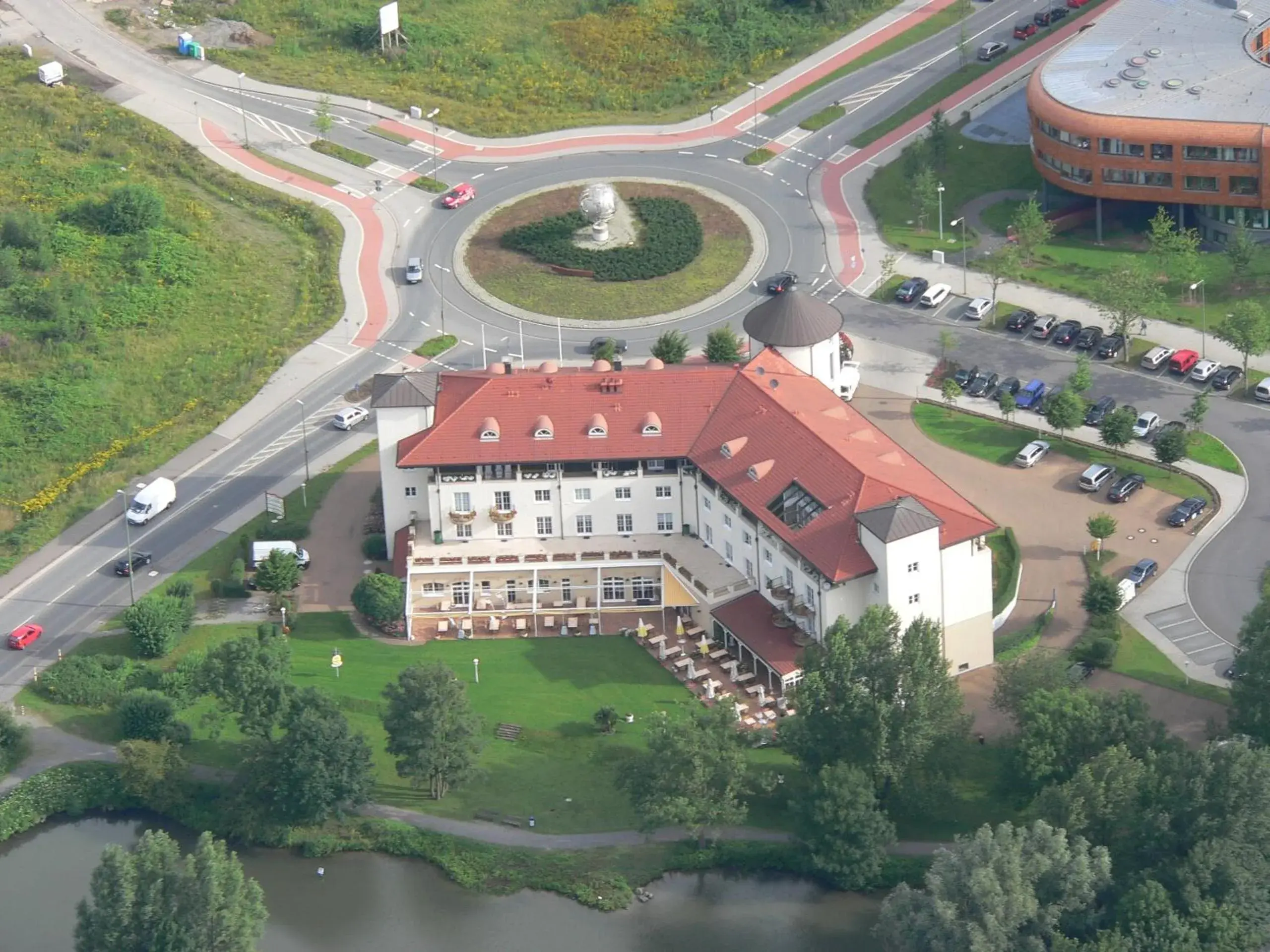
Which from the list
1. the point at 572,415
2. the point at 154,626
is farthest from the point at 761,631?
the point at 154,626

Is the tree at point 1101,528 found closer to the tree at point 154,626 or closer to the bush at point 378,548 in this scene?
the bush at point 378,548

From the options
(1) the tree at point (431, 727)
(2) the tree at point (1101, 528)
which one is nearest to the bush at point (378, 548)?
(1) the tree at point (431, 727)

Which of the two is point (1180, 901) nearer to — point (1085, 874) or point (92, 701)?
point (1085, 874)

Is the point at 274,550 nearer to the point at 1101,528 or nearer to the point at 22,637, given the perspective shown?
the point at 22,637

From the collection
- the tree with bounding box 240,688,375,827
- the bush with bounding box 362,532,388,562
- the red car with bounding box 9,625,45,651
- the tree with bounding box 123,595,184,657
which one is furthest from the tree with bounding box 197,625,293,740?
the bush with bounding box 362,532,388,562

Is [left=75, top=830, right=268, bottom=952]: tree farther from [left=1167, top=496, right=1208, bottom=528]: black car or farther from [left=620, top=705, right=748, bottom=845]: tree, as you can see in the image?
[left=1167, top=496, right=1208, bottom=528]: black car

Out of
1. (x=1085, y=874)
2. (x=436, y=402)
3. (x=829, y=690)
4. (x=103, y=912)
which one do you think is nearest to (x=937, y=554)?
(x=829, y=690)
